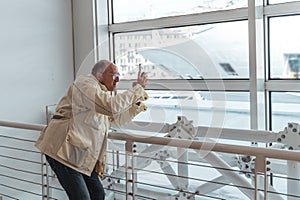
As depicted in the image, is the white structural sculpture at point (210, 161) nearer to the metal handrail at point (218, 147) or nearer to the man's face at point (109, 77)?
the metal handrail at point (218, 147)

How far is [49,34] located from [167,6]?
1296mm

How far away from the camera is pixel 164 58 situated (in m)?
3.29

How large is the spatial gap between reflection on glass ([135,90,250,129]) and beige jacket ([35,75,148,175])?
957mm

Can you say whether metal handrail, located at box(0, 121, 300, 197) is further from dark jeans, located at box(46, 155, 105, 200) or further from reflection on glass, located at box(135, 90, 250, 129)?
reflection on glass, located at box(135, 90, 250, 129)

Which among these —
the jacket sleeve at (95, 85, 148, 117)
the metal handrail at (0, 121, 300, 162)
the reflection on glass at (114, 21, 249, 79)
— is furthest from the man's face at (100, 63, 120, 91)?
the reflection on glass at (114, 21, 249, 79)

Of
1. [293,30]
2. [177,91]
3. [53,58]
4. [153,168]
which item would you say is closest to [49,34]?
[53,58]

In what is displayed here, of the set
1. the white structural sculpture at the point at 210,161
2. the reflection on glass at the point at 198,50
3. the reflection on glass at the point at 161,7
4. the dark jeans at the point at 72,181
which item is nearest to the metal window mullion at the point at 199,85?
the reflection on glass at the point at 198,50

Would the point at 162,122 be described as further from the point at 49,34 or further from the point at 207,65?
the point at 49,34

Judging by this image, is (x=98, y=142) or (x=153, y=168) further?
(x=153, y=168)

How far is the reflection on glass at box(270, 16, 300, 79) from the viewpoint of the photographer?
3.50 meters

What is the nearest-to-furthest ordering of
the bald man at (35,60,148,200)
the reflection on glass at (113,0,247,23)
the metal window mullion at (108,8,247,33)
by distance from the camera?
the bald man at (35,60,148,200)
the metal window mullion at (108,8,247,33)
the reflection on glass at (113,0,247,23)

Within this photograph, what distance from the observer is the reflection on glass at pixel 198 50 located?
346 cm

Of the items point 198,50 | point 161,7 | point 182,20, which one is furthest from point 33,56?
point 198,50

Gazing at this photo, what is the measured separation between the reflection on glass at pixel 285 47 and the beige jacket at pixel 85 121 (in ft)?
5.18
